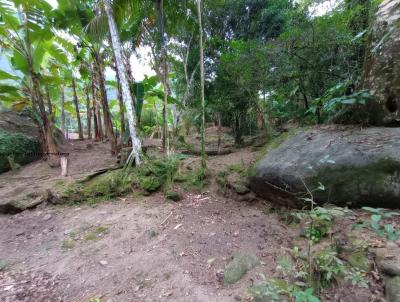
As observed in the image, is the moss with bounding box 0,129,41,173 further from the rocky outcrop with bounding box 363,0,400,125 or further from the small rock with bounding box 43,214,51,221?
the rocky outcrop with bounding box 363,0,400,125

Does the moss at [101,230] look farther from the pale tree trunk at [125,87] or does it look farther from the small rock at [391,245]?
the small rock at [391,245]

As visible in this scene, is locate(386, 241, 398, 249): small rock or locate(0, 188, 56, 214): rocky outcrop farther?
locate(0, 188, 56, 214): rocky outcrop

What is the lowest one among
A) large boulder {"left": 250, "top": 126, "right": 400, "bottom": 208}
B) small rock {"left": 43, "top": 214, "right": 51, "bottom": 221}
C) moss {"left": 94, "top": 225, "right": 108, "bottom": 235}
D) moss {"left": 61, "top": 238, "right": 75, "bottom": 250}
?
moss {"left": 61, "top": 238, "right": 75, "bottom": 250}

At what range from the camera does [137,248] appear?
3434mm

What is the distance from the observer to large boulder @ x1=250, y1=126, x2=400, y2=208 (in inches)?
113

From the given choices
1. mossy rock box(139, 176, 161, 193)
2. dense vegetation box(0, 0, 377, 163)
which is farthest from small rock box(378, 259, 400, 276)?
mossy rock box(139, 176, 161, 193)

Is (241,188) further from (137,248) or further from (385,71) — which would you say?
(385,71)

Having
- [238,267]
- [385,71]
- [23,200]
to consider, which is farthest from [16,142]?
[385,71]

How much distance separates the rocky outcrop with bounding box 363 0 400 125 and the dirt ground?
2337 mm

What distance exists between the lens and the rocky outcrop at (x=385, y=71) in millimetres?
3365

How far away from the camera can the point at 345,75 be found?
4.42 metres

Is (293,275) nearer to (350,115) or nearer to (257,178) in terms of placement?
(257,178)

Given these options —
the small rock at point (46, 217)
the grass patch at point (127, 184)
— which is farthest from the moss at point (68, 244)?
the grass patch at point (127, 184)

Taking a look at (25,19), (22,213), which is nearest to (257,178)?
(22,213)
